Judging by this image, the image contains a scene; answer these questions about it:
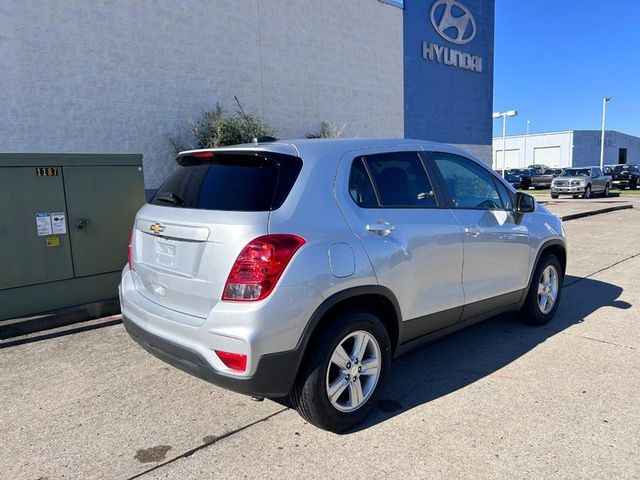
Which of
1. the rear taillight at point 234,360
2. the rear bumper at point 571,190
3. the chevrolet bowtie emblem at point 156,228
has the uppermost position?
the chevrolet bowtie emblem at point 156,228

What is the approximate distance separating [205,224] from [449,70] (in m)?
19.8

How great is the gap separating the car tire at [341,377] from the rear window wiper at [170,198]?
1311 mm

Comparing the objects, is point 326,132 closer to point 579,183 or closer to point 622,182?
point 579,183

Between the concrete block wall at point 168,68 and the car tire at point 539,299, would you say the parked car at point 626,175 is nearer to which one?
the concrete block wall at point 168,68

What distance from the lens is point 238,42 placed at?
43.4 ft

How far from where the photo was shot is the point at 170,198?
343cm

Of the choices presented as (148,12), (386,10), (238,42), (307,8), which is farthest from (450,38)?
(148,12)

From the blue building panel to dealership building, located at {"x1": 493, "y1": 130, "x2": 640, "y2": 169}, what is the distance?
36.6 m

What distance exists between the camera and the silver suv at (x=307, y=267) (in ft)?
9.01

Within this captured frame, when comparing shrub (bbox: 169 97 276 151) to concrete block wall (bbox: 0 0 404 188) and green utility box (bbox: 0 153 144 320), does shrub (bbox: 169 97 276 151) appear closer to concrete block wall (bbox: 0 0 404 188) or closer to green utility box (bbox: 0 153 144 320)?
concrete block wall (bbox: 0 0 404 188)

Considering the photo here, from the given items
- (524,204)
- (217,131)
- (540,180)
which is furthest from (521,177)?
(524,204)

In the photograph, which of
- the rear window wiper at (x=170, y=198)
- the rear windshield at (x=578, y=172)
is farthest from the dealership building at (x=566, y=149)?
the rear window wiper at (x=170, y=198)

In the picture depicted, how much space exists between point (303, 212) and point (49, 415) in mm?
2297

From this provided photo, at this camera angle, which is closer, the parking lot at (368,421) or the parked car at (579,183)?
the parking lot at (368,421)
